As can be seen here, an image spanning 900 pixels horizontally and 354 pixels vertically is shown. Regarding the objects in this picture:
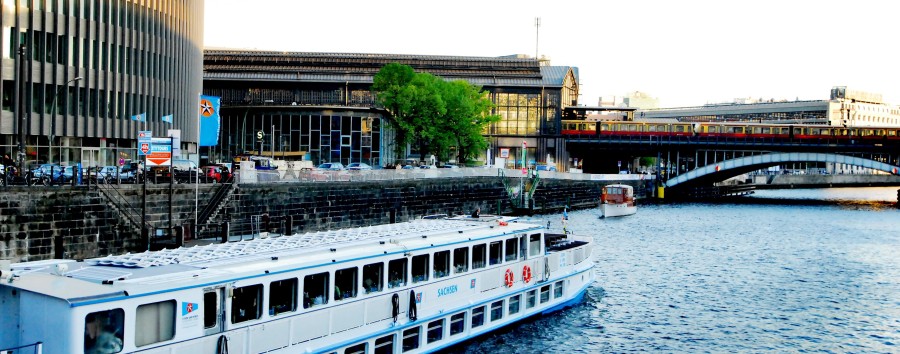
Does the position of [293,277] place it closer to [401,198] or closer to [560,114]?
[401,198]

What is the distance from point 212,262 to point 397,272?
6.52 meters

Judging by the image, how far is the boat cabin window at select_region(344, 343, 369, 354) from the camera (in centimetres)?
2503

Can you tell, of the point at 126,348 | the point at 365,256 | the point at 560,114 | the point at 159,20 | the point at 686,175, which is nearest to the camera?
the point at 126,348

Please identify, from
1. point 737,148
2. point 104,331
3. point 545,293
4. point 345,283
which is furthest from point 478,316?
point 737,148

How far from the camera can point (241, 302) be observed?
21844mm

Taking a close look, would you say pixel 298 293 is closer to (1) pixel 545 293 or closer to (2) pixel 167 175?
(1) pixel 545 293

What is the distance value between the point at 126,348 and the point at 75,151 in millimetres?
50435

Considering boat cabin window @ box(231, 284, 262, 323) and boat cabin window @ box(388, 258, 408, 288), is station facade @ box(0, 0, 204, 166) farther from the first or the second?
boat cabin window @ box(231, 284, 262, 323)

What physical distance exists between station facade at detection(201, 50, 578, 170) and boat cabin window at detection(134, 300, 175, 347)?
238ft

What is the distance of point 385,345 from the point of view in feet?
87.4

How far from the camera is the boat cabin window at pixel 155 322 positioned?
751 inches

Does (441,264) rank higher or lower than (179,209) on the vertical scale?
lower

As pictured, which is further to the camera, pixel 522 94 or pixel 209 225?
pixel 522 94

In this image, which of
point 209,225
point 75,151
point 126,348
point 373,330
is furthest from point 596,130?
point 126,348
